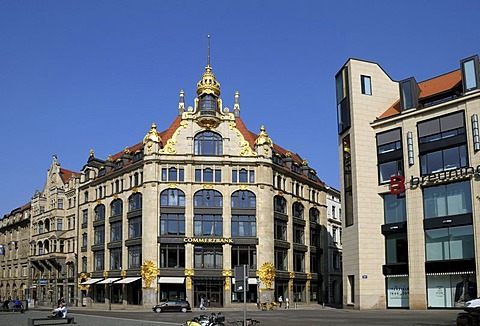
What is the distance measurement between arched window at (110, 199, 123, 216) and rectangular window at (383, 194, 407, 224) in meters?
38.4

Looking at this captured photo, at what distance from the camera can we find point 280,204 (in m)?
83.6

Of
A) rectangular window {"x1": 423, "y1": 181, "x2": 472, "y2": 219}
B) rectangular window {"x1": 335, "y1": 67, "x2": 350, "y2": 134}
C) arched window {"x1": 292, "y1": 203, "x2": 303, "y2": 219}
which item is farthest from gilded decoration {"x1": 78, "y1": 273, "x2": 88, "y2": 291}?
rectangular window {"x1": 423, "y1": 181, "x2": 472, "y2": 219}

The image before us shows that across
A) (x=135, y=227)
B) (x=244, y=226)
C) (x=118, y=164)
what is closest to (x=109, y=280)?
(x=135, y=227)

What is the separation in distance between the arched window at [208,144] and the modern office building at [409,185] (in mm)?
19916

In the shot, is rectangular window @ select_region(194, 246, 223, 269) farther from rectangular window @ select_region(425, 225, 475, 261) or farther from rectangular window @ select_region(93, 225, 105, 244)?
rectangular window @ select_region(425, 225, 475, 261)

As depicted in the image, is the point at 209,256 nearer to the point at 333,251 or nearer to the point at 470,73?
the point at 333,251

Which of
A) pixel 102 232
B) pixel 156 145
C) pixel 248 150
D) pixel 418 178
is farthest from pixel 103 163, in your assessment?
pixel 418 178

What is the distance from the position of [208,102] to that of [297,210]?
783 inches

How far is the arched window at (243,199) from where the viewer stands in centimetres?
7925

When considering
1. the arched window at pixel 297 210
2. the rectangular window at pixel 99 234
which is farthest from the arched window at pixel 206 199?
the rectangular window at pixel 99 234

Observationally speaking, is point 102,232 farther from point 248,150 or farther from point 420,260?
point 420,260

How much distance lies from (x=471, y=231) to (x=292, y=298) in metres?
34.3

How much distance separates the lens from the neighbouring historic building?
77062mm

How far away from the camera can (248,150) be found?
262ft
